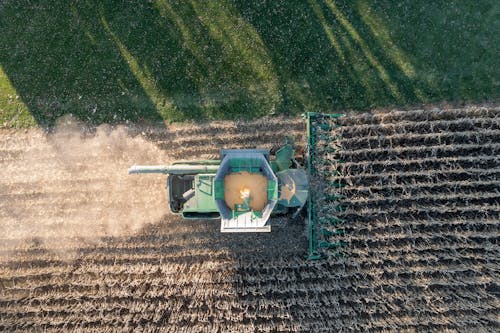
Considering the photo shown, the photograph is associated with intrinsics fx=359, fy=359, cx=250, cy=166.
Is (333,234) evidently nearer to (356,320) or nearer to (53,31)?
(356,320)

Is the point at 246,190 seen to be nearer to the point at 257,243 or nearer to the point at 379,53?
the point at 257,243

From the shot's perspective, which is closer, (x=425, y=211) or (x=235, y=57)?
(x=425, y=211)

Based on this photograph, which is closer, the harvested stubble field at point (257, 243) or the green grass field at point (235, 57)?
the harvested stubble field at point (257, 243)

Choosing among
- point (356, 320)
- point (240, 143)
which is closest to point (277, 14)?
point (240, 143)

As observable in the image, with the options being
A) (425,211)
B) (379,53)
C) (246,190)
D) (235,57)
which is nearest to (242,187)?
(246,190)

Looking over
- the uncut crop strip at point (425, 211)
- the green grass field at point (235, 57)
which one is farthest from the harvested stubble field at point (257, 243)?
the green grass field at point (235, 57)

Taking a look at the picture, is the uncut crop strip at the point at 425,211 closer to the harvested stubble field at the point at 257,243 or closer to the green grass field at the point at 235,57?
the harvested stubble field at the point at 257,243

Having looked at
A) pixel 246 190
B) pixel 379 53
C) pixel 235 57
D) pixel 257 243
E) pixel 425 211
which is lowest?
pixel 257 243
